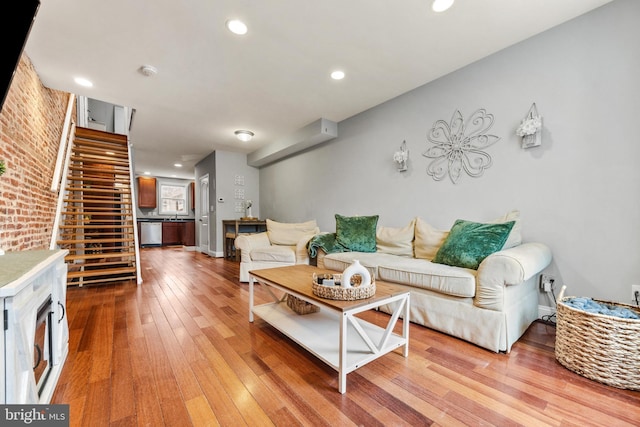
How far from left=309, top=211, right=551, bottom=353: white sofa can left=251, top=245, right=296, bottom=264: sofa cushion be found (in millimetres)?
1264

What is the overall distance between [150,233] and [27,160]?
6611mm

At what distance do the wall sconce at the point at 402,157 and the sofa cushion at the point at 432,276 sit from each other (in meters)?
1.34

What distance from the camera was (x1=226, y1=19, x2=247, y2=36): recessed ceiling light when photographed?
2.06m

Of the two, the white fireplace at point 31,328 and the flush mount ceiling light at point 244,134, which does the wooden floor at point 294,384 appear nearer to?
the white fireplace at point 31,328

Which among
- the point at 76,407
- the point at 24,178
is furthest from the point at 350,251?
the point at 24,178

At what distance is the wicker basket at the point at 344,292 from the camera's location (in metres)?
1.48

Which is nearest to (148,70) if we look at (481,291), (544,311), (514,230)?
(481,291)

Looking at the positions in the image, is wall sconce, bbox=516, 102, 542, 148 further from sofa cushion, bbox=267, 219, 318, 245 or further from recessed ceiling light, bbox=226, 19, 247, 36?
sofa cushion, bbox=267, 219, 318, 245

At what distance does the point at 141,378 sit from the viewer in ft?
4.82

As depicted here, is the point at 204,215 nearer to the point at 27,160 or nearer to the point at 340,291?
the point at 27,160

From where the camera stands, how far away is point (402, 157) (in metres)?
3.23

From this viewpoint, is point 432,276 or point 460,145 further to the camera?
point 460,145

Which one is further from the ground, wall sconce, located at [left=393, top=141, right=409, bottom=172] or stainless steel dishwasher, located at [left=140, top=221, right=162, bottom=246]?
wall sconce, located at [left=393, top=141, right=409, bottom=172]

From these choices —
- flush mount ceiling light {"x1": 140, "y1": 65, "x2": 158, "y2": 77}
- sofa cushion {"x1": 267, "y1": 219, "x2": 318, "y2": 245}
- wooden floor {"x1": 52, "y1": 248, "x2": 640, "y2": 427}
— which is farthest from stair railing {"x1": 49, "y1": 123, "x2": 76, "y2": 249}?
sofa cushion {"x1": 267, "y1": 219, "x2": 318, "y2": 245}
